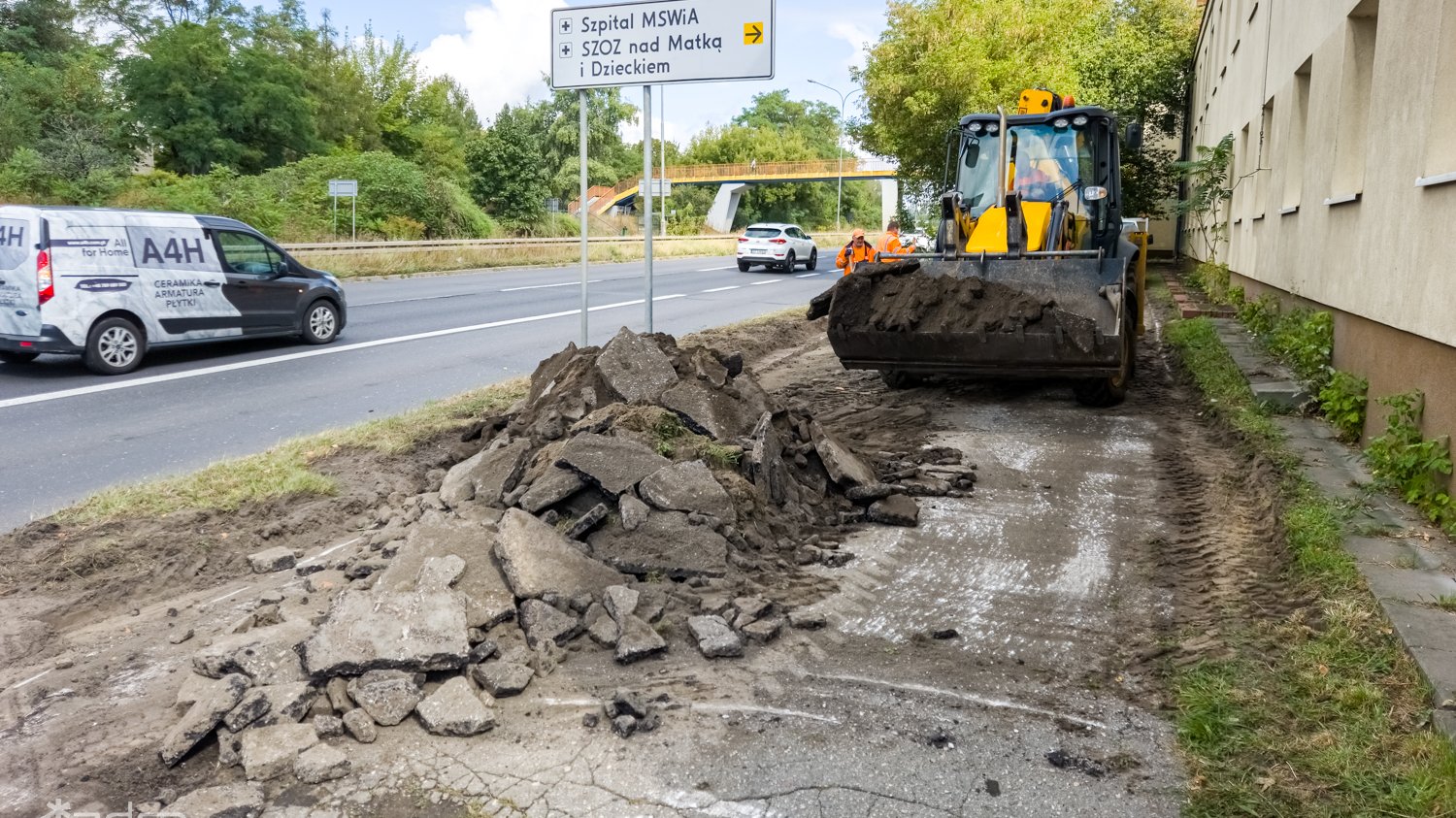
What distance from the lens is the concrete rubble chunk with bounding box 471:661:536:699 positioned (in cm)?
396

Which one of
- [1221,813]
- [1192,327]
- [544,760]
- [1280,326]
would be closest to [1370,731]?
[1221,813]

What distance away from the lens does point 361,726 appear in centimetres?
366

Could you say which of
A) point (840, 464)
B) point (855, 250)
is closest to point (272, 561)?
point (840, 464)

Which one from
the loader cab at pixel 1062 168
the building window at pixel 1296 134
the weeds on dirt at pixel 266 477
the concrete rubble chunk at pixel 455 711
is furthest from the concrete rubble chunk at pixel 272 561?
the building window at pixel 1296 134

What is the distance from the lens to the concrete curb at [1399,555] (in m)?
3.78

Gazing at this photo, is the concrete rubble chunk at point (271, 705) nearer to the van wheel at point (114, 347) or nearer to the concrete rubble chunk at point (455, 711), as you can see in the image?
the concrete rubble chunk at point (455, 711)

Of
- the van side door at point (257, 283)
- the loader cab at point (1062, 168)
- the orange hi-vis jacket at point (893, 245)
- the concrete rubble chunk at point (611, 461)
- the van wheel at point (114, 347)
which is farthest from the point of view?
the orange hi-vis jacket at point (893, 245)

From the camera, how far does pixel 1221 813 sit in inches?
125

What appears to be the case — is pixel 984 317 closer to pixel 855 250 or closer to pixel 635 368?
pixel 635 368

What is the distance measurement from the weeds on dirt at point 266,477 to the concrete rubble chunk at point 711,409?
2.33 m

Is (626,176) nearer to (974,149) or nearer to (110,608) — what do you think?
(974,149)

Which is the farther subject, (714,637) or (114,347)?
(114,347)

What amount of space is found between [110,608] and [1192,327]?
1220cm

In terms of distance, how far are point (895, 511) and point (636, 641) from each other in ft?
7.61
